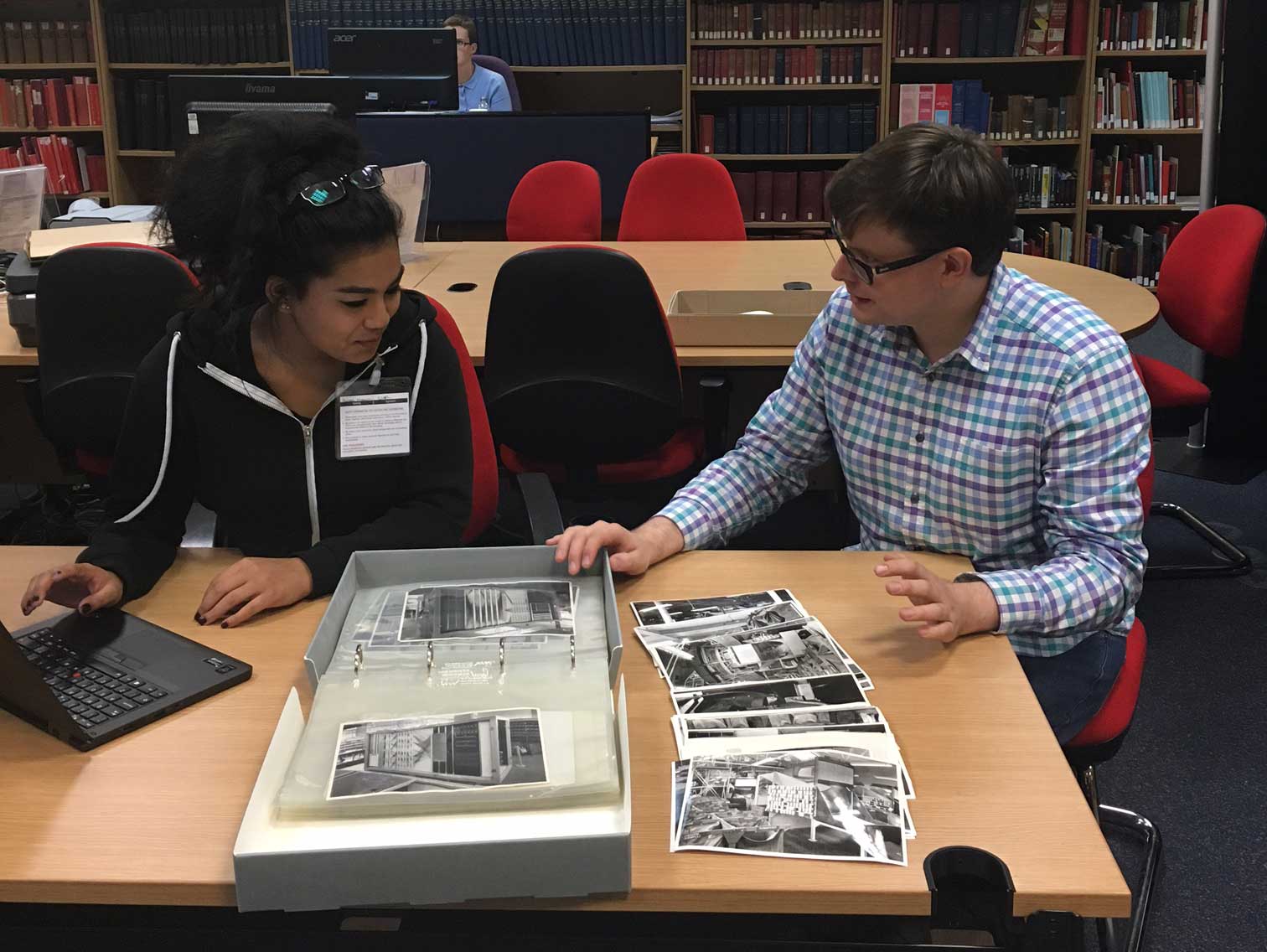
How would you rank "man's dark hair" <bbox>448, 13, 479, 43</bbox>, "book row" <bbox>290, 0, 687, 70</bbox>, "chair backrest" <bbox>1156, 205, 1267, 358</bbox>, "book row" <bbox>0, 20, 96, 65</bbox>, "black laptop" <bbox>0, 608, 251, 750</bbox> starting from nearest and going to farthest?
1. "black laptop" <bbox>0, 608, 251, 750</bbox>
2. "chair backrest" <bbox>1156, 205, 1267, 358</bbox>
3. "man's dark hair" <bbox>448, 13, 479, 43</bbox>
4. "book row" <bbox>290, 0, 687, 70</bbox>
5. "book row" <bbox>0, 20, 96, 65</bbox>

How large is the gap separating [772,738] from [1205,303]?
7.94 ft

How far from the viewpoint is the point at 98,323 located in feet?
8.02

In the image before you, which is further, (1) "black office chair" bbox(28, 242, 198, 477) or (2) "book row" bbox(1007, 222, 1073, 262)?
(2) "book row" bbox(1007, 222, 1073, 262)

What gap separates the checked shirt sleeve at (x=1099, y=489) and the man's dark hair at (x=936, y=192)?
0.67 feet

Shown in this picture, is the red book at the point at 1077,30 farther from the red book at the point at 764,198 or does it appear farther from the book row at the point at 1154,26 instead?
the red book at the point at 764,198

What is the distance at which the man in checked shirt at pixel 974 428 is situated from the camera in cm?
135

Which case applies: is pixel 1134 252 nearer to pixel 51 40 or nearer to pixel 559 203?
pixel 559 203

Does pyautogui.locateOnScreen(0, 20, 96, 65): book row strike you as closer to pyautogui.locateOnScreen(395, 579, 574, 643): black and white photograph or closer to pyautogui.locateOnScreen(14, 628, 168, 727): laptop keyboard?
pyautogui.locateOnScreen(14, 628, 168, 727): laptop keyboard

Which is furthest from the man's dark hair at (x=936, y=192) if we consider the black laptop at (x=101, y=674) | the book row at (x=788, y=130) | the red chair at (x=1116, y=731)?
the book row at (x=788, y=130)

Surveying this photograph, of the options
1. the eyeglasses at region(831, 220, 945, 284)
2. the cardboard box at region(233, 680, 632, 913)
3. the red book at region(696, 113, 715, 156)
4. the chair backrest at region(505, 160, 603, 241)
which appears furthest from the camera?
the red book at region(696, 113, 715, 156)

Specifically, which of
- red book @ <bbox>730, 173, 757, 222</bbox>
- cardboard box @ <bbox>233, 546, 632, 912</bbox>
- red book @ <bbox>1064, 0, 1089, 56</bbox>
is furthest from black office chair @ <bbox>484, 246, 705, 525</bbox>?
red book @ <bbox>1064, 0, 1089, 56</bbox>

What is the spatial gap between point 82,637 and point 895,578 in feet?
2.93

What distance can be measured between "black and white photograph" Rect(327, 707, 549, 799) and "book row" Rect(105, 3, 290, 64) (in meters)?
5.64

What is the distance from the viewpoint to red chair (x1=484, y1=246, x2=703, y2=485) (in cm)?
239
